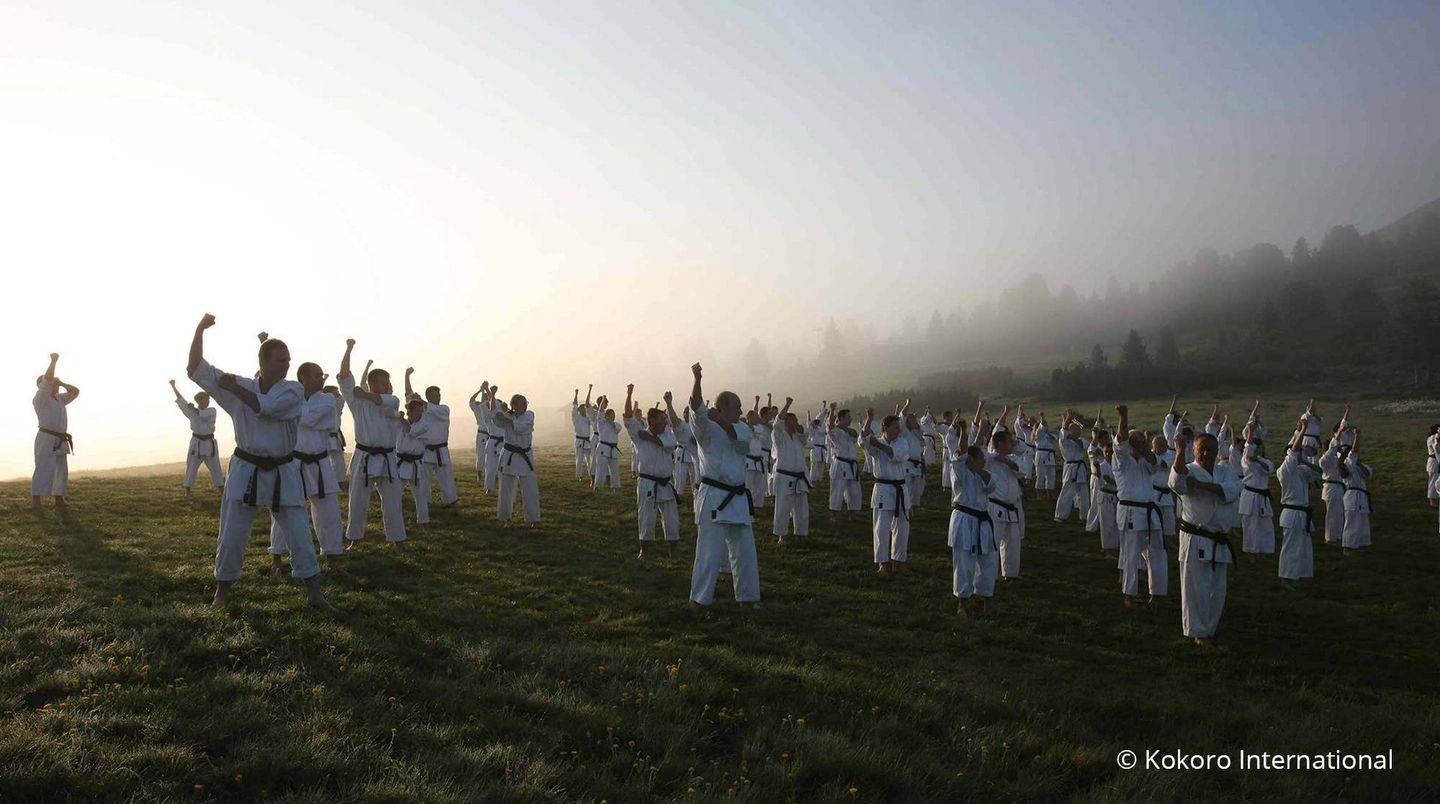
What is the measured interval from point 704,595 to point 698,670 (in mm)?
2747

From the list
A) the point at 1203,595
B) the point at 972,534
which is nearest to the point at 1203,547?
the point at 1203,595

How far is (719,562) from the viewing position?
31.2 feet

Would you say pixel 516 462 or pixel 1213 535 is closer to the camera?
pixel 1213 535

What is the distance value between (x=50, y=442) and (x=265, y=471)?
33.8 feet

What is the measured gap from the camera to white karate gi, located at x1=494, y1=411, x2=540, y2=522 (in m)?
14.6

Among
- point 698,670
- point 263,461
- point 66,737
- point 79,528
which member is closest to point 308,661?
point 66,737

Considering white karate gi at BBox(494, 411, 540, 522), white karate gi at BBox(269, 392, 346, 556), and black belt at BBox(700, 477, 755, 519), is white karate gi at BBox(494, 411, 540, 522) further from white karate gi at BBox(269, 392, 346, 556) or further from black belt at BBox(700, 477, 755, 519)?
black belt at BBox(700, 477, 755, 519)

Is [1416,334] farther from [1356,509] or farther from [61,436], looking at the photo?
[61,436]

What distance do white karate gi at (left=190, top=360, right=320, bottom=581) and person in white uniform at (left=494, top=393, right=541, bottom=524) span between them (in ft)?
20.8

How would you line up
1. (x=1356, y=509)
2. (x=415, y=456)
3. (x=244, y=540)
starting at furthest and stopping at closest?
(x=1356, y=509) < (x=415, y=456) < (x=244, y=540)

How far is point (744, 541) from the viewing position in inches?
375

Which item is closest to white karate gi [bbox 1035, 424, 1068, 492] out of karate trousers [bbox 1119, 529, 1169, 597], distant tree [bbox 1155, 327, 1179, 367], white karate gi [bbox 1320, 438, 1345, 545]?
white karate gi [bbox 1320, 438, 1345, 545]

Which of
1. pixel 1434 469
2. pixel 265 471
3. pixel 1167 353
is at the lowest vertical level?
pixel 1434 469

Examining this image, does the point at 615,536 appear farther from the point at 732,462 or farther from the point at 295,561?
the point at 295,561
